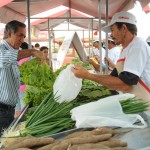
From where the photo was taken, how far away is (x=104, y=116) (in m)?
1.90

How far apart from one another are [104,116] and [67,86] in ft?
1.92

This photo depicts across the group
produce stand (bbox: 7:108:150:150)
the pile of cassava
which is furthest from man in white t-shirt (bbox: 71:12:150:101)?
the pile of cassava

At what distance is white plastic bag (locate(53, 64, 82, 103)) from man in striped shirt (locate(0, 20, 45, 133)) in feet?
2.53

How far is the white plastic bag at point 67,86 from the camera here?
232 cm

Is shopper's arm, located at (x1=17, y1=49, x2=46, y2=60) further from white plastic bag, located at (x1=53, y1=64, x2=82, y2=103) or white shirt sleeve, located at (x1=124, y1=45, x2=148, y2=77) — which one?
white shirt sleeve, located at (x1=124, y1=45, x2=148, y2=77)

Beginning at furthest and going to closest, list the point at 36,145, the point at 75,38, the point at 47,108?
the point at 75,38, the point at 47,108, the point at 36,145

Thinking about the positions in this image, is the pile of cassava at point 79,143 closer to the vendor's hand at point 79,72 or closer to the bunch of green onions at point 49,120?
the bunch of green onions at point 49,120

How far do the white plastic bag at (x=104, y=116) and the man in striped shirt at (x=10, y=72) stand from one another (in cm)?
129

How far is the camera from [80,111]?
77.9 inches

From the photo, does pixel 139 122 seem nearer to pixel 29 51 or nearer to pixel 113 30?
pixel 113 30

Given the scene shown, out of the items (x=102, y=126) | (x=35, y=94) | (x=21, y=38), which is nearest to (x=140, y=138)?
(x=102, y=126)

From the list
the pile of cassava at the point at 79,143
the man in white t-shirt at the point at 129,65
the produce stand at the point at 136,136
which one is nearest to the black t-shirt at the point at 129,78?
the man in white t-shirt at the point at 129,65

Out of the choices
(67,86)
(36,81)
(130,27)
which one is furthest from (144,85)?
(36,81)

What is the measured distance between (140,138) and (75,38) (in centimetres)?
516
